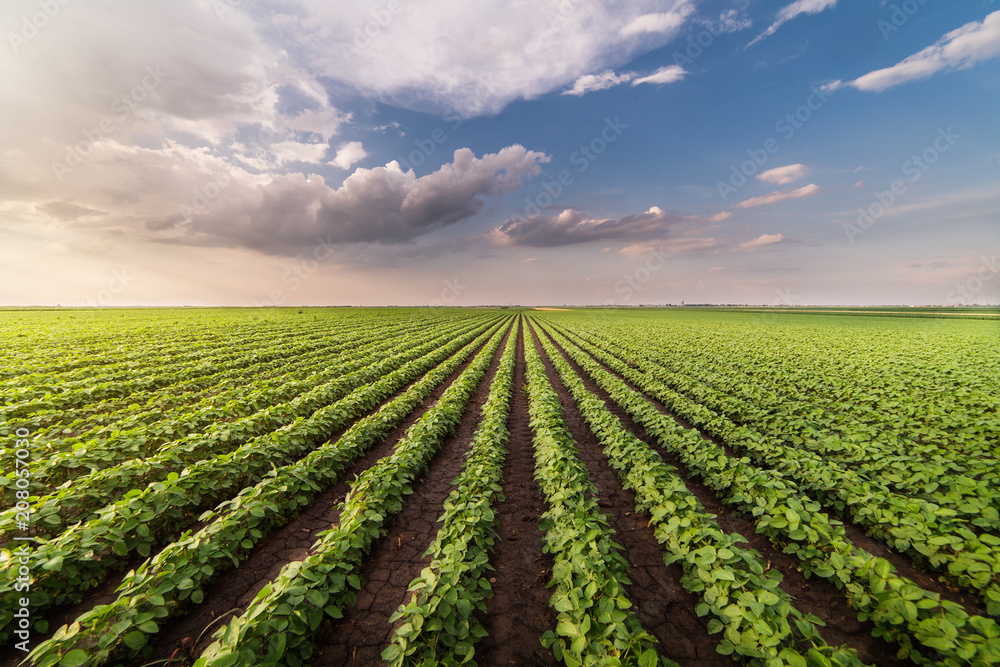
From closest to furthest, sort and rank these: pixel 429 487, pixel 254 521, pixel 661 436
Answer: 1. pixel 254 521
2. pixel 429 487
3. pixel 661 436

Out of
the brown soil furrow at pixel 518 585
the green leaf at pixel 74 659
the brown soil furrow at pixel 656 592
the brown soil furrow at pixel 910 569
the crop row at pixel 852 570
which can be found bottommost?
the brown soil furrow at pixel 518 585

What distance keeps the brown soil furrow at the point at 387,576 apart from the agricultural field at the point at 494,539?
0.03m

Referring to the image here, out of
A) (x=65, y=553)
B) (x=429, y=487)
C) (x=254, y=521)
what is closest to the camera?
(x=65, y=553)

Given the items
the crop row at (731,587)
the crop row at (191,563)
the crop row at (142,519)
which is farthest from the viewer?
the crop row at (142,519)

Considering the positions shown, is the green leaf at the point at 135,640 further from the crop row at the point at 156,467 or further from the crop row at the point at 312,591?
the crop row at the point at 156,467

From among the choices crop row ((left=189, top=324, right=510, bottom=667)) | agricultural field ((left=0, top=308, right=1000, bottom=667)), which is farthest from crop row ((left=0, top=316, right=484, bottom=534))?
crop row ((left=189, top=324, right=510, bottom=667))

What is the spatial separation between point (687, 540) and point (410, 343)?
81.3 ft

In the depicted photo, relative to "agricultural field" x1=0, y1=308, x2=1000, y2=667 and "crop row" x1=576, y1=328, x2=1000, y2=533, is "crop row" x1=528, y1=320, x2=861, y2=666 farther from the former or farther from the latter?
"crop row" x1=576, y1=328, x2=1000, y2=533

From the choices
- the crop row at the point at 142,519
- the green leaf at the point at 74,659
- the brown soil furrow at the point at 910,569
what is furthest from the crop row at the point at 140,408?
the brown soil furrow at the point at 910,569

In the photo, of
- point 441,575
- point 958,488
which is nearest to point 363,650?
point 441,575

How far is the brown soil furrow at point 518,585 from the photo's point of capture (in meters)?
3.77

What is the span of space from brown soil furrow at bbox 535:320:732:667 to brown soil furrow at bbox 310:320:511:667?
3051mm

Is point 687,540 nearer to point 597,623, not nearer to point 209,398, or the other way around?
point 597,623

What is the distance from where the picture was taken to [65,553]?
391cm
